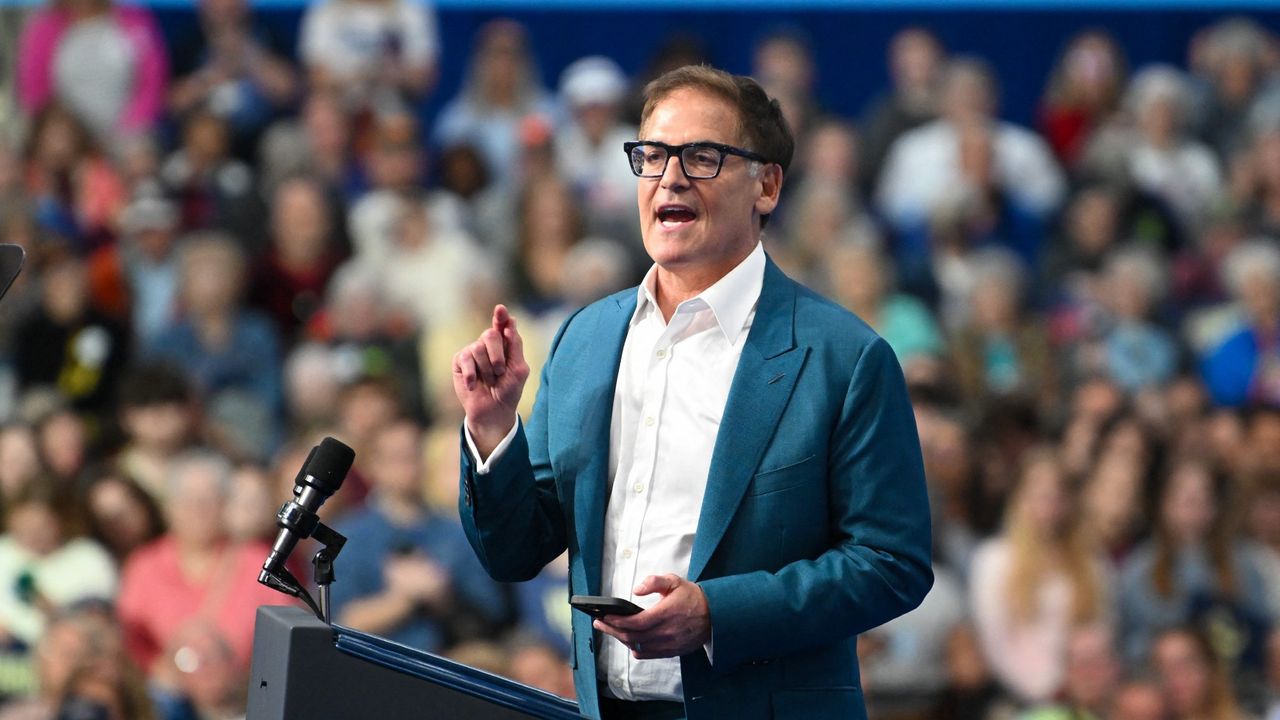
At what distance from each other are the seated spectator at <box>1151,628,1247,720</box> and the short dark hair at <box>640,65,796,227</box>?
4.47 m

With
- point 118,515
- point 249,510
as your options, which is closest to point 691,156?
point 249,510

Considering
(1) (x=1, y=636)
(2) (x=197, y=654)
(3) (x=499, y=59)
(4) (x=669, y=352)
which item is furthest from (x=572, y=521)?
(3) (x=499, y=59)

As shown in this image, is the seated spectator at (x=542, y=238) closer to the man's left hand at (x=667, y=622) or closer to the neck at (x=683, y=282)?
the neck at (x=683, y=282)

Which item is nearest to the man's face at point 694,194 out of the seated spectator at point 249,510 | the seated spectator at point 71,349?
the seated spectator at point 249,510

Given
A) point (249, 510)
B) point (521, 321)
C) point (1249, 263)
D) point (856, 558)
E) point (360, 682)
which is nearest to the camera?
point (360, 682)

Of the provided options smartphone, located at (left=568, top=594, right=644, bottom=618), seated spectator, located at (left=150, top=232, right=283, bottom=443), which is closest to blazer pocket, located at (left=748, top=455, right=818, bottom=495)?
smartphone, located at (left=568, top=594, right=644, bottom=618)

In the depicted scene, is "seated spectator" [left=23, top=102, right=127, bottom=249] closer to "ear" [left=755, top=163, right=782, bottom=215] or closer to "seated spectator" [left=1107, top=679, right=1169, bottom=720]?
"seated spectator" [left=1107, top=679, right=1169, bottom=720]

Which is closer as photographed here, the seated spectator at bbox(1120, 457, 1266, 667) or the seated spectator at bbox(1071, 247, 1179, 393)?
the seated spectator at bbox(1120, 457, 1266, 667)

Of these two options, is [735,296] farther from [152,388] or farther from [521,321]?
[521,321]

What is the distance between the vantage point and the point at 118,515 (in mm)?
6145

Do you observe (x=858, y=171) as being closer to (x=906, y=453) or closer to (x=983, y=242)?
(x=983, y=242)

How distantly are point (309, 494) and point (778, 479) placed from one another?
64 centimetres

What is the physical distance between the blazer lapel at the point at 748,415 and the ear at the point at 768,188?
16 cm

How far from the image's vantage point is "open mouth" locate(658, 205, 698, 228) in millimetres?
2531
